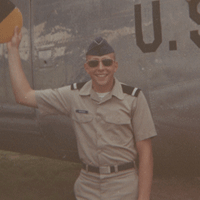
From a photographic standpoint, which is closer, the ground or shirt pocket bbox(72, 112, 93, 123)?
shirt pocket bbox(72, 112, 93, 123)

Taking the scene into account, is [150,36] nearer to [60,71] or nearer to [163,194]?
[60,71]

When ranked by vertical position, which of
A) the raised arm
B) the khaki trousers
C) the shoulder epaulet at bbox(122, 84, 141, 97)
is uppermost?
the raised arm

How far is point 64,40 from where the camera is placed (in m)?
3.01

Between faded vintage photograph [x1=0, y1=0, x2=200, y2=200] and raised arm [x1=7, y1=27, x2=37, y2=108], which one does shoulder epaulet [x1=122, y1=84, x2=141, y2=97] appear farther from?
raised arm [x1=7, y1=27, x2=37, y2=108]

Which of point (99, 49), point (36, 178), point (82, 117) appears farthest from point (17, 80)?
point (36, 178)

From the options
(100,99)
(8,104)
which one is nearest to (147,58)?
(100,99)

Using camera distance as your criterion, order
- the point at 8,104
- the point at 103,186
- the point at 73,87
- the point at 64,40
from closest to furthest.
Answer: the point at 103,186 < the point at 73,87 < the point at 64,40 < the point at 8,104

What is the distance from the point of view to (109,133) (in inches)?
79.4

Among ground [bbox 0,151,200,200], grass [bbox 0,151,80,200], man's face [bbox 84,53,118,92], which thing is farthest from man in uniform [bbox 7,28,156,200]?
grass [bbox 0,151,80,200]

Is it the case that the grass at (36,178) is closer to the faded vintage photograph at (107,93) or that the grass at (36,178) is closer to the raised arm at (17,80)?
the faded vintage photograph at (107,93)

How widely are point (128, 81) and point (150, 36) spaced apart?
0.45 m

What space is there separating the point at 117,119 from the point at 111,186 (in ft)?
1.51

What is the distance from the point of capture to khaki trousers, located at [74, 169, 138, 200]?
1949 mm

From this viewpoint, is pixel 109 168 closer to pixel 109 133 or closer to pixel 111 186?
pixel 111 186
